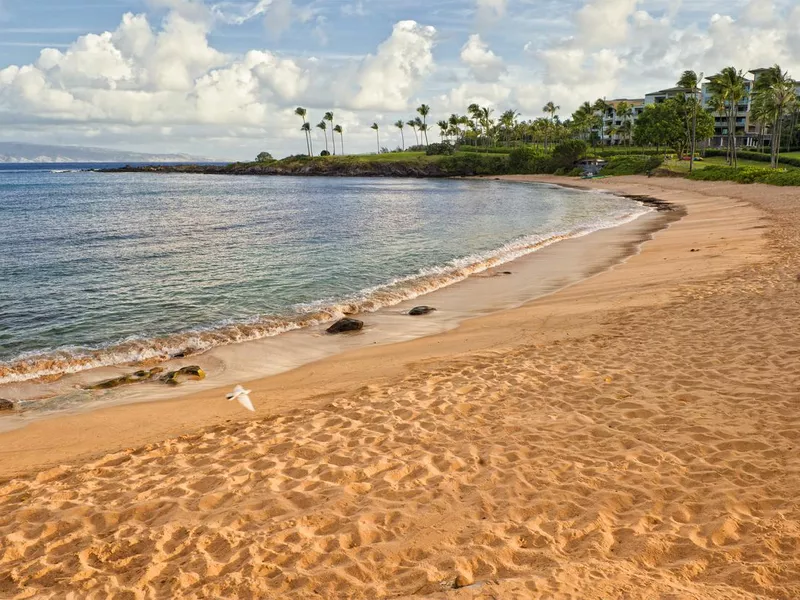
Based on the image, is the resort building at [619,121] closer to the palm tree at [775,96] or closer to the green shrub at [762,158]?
the green shrub at [762,158]

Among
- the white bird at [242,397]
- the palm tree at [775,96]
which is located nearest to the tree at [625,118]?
the palm tree at [775,96]

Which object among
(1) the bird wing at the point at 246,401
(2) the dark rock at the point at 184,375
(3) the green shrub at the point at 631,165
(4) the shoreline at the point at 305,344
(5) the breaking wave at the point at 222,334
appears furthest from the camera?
(3) the green shrub at the point at 631,165

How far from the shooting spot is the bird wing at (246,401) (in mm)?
10062

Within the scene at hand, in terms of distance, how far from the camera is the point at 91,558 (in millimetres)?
5613

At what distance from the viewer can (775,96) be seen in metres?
71.4

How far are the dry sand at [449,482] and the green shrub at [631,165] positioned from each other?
9109 centimetres

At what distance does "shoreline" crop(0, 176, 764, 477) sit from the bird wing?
13 cm

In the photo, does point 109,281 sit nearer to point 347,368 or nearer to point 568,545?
point 347,368

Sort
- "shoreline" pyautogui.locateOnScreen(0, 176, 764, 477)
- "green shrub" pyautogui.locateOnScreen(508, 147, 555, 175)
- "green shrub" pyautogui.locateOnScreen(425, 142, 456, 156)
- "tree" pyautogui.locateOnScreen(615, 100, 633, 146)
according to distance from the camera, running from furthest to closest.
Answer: "green shrub" pyautogui.locateOnScreen(425, 142, 456, 156) < "tree" pyautogui.locateOnScreen(615, 100, 633, 146) < "green shrub" pyautogui.locateOnScreen(508, 147, 555, 175) < "shoreline" pyautogui.locateOnScreen(0, 176, 764, 477)

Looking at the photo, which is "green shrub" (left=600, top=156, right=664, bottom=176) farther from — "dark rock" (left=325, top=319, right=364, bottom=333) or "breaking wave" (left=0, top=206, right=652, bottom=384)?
"dark rock" (left=325, top=319, right=364, bottom=333)

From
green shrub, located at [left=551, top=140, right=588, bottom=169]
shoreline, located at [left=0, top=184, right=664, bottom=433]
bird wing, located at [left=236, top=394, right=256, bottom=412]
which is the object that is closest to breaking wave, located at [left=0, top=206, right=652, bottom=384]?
shoreline, located at [left=0, top=184, right=664, bottom=433]

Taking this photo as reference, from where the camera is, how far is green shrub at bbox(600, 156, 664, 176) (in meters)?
94.0

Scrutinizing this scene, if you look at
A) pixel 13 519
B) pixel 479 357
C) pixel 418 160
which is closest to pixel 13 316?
pixel 13 519

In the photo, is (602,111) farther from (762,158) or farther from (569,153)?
(762,158)
